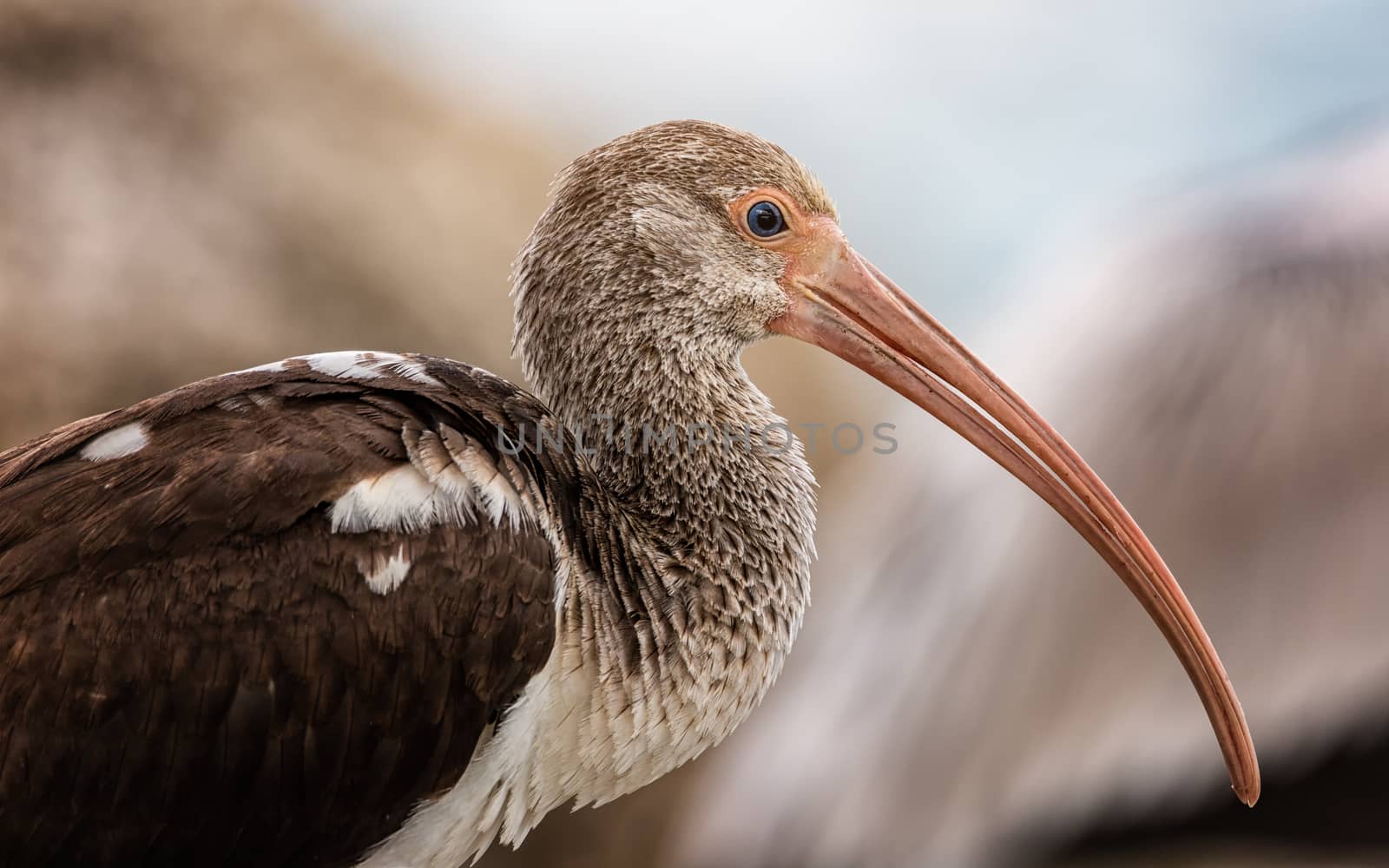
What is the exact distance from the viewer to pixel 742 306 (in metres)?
2.09

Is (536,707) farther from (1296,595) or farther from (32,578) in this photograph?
(1296,595)

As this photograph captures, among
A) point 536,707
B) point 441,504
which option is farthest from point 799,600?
point 441,504

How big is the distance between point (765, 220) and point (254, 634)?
1028mm

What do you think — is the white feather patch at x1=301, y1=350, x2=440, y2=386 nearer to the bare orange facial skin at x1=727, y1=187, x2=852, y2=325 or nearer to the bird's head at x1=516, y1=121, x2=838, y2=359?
the bird's head at x1=516, y1=121, x2=838, y2=359

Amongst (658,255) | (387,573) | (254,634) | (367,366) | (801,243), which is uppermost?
(801,243)

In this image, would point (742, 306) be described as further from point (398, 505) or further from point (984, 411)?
point (398, 505)

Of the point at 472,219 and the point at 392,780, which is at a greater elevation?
the point at 472,219

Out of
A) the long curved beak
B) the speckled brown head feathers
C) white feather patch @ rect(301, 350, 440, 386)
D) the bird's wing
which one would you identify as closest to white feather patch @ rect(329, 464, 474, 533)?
the bird's wing

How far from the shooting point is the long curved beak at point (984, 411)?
2.12m

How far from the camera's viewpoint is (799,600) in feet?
6.88

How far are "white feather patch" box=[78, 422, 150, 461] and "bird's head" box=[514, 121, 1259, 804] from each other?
0.64 metres

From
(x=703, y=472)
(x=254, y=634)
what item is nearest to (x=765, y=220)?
(x=703, y=472)

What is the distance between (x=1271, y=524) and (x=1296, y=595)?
17cm

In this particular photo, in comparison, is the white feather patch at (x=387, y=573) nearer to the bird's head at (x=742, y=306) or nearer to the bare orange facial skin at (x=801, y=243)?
the bird's head at (x=742, y=306)
